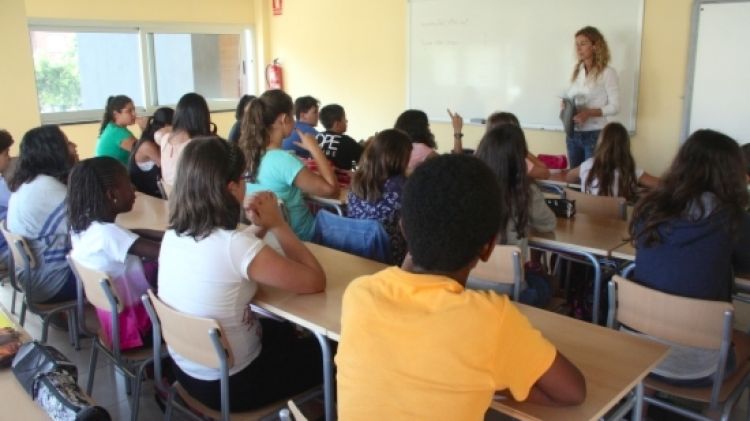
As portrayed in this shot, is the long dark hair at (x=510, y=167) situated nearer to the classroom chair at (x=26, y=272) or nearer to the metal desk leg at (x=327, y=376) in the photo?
the metal desk leg at (x=327, y=376)

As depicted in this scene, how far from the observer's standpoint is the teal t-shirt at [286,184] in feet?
11.4

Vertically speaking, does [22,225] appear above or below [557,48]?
below

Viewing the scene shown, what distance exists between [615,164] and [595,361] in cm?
235

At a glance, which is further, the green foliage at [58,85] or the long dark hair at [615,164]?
the green foliage at [58,85]

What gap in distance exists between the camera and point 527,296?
2729 mm

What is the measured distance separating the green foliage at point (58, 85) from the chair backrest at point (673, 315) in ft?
22.7

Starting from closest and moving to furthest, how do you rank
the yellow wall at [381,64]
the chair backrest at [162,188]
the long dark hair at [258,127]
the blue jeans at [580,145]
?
the long dark hair at [258,127] → the chair backrest at [162,188] → the yellow wall at [381,64] → the blue jeans at [580,145]

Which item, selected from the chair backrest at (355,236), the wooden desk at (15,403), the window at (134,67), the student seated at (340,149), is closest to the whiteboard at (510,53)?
the student seated at (340,149)

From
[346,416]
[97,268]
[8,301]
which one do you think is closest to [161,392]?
[97,268]

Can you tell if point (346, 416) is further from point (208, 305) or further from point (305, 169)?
point (305, 169)

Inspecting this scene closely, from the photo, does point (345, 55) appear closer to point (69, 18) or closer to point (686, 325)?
point (69, 18)

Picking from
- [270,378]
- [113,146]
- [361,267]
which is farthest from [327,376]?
[113,146]

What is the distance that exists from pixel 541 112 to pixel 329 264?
4.25 m

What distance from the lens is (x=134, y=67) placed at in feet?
25.8
